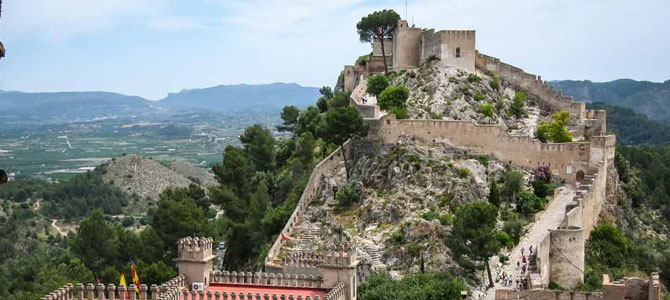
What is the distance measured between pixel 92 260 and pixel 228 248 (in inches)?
310

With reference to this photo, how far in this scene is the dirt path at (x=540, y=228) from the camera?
4016cm

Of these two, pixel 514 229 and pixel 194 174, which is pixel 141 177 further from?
pixel 514 229

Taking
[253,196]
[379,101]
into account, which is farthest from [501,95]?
[253,196]

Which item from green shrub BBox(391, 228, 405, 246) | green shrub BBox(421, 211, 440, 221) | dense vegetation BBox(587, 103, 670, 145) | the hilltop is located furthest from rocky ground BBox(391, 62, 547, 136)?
dense vegetation BBox(587, 103, 670, 145)

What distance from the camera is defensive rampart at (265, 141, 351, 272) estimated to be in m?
45.2

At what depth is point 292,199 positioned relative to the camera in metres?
51.6

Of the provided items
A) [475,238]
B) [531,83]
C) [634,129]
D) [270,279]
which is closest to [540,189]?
[475,238]

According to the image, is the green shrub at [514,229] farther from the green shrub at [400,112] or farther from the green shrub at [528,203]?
the green shrub at [400,112]

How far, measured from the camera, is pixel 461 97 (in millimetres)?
57000

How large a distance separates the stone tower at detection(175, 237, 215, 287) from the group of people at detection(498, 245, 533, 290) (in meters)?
15.0

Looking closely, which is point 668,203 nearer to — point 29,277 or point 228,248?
point 228,248

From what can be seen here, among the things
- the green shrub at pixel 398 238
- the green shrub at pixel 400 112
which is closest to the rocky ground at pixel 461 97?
the green shrub at pixel 400 112

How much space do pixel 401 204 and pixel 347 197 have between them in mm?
3605

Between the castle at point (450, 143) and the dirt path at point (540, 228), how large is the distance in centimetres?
104
